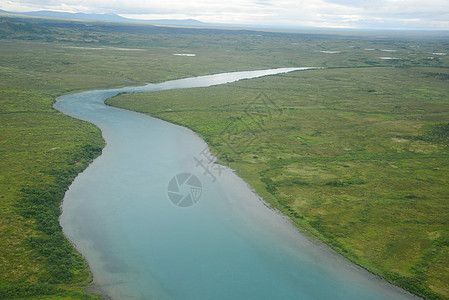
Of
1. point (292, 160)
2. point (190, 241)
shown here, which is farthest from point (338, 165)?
point (190, 241)

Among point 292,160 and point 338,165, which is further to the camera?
point 292,160

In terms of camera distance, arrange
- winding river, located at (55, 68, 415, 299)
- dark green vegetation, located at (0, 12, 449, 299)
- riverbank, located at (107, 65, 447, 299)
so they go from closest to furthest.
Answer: winding river, located at (55, 68, 415, 299), dark green vegetation, located at (0, 12, 449, 299), riverbank, located at (107, 65, 447, 299)

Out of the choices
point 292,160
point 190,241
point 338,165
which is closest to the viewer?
point 190,241

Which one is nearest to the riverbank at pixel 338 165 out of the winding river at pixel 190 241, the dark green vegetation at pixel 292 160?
the dark green vegetation at pixel 292 160

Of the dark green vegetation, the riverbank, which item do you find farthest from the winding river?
the riverbank

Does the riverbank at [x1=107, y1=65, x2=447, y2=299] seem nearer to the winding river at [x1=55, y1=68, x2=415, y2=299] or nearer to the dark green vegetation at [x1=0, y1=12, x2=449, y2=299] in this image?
the dark green vegetation at [x1=0, y1=12, x2=449, y2=299]

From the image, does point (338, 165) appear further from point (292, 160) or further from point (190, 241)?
point (190, 241)

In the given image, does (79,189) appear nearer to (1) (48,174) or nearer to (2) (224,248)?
(1) (48,174)
